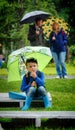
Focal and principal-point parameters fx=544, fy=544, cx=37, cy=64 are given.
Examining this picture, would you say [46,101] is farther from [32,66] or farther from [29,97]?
[32,66]

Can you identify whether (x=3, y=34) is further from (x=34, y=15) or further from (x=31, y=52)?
(x=31, y=52)

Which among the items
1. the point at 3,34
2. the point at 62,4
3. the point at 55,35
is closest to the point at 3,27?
the point at 3,34

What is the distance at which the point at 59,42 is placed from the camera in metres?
12.0

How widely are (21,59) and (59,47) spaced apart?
2.88 meters

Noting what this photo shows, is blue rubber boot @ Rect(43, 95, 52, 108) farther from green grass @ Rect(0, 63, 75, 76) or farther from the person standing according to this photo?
green grass @ Rect(0, 63, 75, 76)

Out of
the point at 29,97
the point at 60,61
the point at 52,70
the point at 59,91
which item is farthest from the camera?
the point at 52,70

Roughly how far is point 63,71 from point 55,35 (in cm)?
82

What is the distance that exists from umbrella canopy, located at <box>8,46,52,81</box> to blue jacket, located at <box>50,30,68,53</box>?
7.59ft

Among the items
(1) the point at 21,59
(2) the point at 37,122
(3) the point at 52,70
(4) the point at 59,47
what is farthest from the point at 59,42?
(2) the point at 37,122

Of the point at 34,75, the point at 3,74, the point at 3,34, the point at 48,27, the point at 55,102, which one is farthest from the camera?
the point at 3,34

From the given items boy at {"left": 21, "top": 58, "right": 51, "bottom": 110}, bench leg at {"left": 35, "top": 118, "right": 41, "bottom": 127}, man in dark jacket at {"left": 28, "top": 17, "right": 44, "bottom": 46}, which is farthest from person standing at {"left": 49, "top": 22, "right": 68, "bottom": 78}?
bench leg at {"left": 35, "top": 118, "right": 41, "bottom": 127}

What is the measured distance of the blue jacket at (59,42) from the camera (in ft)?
38.9

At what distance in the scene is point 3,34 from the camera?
20797 mm

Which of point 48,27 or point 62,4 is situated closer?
point 62,4
